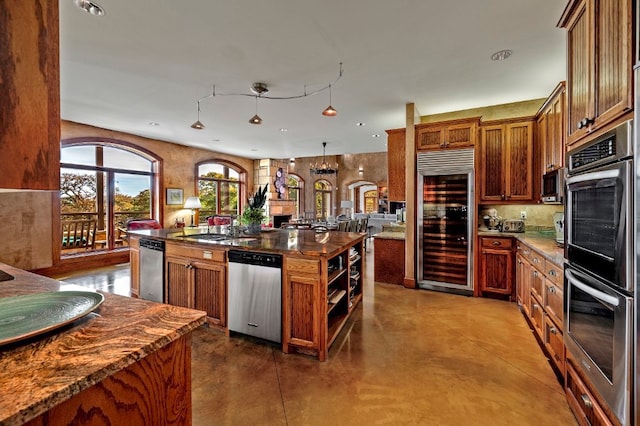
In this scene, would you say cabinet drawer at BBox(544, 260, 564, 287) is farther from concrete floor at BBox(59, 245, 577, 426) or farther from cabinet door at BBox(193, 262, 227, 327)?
cabinet door at BBox(193, 262, 227, 327)

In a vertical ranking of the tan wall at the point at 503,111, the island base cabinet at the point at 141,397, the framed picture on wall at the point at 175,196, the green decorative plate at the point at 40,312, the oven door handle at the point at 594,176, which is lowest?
the island base cabinet at the point at 141,397

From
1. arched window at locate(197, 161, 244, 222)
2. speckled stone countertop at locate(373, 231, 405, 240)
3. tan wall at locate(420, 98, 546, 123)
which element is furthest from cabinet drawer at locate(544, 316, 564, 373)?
arched window at locate(197, 161, 244, 222)

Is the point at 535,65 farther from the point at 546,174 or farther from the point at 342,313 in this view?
the point at 342,313

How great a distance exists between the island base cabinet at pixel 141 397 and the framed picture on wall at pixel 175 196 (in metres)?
6.79

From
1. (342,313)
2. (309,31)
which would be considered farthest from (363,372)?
(309,31)

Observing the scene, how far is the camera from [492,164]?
398 centimetres

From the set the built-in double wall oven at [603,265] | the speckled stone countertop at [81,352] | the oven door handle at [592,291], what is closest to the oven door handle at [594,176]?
the built-in double wall oven at [603,265]

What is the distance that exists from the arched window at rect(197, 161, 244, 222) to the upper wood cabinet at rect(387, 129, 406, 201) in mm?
5342

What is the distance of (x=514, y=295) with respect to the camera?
3.74 meters

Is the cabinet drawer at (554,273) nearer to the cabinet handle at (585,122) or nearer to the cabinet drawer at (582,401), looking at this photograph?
the cabinet drawer at (582,401)

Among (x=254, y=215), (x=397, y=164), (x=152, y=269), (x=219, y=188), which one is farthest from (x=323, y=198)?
(x=152, y=269)

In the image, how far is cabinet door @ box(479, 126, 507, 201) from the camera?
3.92 metres

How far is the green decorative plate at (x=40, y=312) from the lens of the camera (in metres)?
0.82

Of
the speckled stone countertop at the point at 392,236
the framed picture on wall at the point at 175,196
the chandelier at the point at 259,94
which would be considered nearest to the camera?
the chandelier at the point at 259,94
